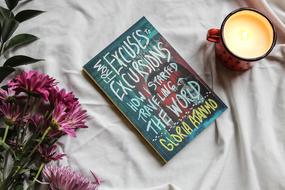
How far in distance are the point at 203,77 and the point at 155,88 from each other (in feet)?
0.29

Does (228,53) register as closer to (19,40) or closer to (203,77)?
(203,77)

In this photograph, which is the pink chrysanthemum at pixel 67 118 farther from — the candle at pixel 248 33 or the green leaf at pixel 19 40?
the candle at pixel 248 33

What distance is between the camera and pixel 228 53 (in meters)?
0.73

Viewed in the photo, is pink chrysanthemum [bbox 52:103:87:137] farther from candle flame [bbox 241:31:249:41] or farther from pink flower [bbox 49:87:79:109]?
candle flame [bbox 241:31:249:41]

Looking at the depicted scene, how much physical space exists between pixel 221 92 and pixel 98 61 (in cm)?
22

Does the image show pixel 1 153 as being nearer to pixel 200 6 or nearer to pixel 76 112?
pixel 76 112

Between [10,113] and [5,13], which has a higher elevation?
[5,13]

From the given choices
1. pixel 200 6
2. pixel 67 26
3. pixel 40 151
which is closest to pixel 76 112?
pixel 40 151

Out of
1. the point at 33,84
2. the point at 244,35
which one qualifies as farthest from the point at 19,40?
the point at 244,35

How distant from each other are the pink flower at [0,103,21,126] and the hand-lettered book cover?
16cm

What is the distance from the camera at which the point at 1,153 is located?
2.10ft

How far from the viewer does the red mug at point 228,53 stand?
2.38 feet

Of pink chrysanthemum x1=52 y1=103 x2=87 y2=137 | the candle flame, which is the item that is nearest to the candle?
the candle flame

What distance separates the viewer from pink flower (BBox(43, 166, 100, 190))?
1.99ft
